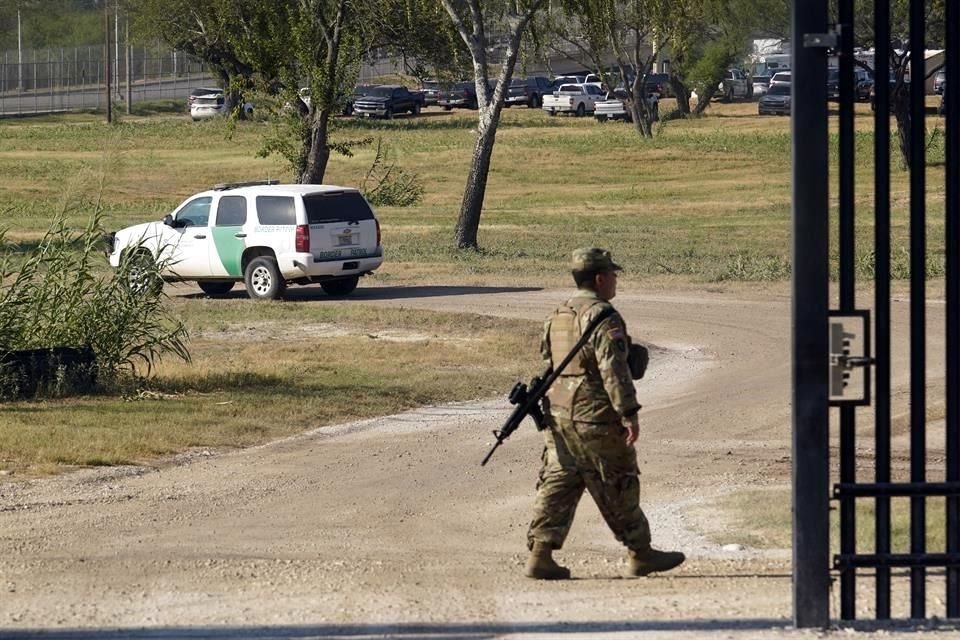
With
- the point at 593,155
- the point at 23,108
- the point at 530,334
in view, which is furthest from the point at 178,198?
the point at 23,108

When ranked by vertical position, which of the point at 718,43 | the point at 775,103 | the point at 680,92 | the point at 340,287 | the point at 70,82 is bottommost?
the point at 340,287

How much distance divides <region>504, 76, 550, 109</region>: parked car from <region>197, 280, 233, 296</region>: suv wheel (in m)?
56.1

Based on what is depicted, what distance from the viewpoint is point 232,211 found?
23344mm

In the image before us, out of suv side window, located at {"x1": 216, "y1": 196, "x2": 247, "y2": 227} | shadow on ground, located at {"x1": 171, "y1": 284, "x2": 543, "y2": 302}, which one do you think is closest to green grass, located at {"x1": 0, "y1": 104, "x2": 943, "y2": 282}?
shadow on ground, located at {"x1": 171, "y1": 284, "x2": 543, "y2": 302}

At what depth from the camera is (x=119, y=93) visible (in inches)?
3369

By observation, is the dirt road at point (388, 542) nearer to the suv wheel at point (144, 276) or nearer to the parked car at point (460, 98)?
the suv wheel at point (144, 276)

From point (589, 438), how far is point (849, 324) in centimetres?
156

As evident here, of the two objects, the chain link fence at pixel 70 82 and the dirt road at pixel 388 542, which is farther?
the chain link fence at pixel 70 82

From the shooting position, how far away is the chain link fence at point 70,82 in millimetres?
82188

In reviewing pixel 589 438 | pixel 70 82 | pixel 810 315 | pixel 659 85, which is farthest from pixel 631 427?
pixel 70 82

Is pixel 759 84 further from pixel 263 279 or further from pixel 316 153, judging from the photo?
pixel 263 279

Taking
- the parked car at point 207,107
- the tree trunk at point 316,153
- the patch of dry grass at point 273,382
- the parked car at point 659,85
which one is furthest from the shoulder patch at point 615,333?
the parked car at point 659,85

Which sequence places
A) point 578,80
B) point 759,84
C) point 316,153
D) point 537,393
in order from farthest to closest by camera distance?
1. point 759,84
2. point 578,80
3. point 316,153
4. point 537,393

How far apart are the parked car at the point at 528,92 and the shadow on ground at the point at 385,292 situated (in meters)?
55.7
